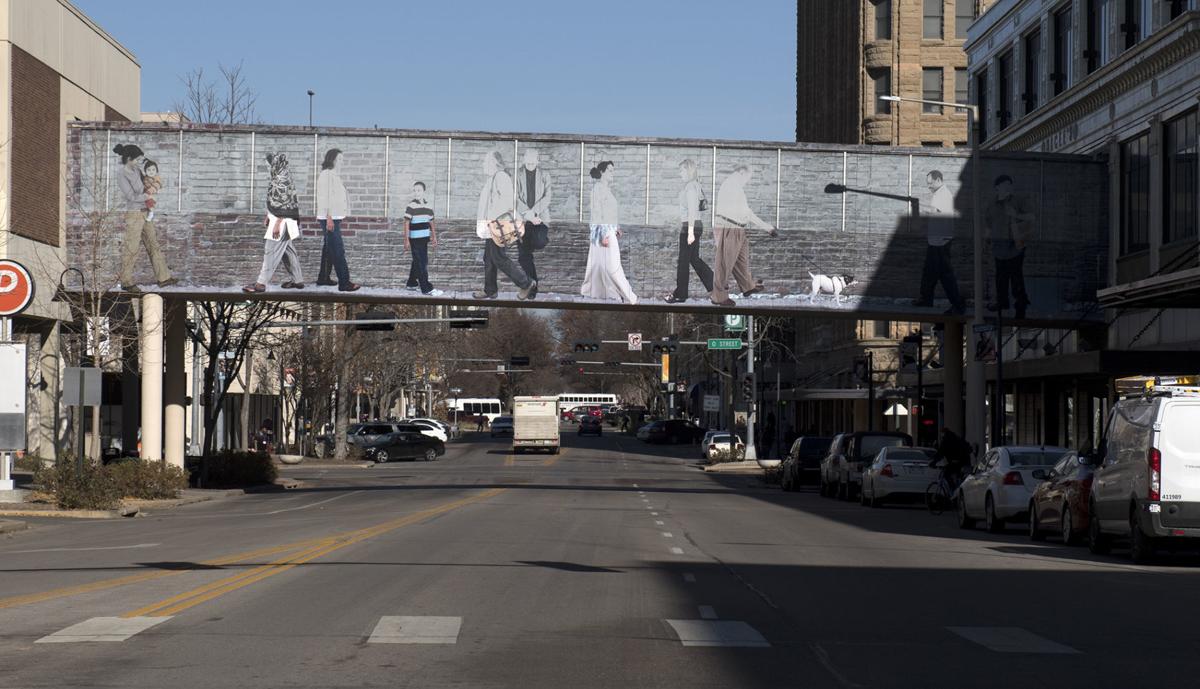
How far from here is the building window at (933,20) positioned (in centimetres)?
7871

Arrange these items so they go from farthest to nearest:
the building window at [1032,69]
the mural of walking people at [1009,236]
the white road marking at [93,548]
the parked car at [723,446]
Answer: the parked car at [723,446] → the building window at [1032,69] → the mural of walking people at [1009,236] → the white road marking at [93,548]

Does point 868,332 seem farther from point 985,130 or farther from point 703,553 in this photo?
point 703,553

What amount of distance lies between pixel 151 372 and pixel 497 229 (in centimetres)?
967

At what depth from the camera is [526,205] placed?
40.5 metres

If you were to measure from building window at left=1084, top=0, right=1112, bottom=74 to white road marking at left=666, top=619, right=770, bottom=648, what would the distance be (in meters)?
33.2

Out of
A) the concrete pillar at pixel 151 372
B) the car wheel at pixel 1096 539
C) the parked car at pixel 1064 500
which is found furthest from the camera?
the concrete pillar at pixel 151 372

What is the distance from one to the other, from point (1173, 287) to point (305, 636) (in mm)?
20121

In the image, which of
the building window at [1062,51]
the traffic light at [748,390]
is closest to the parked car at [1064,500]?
the building window at [1062,51]

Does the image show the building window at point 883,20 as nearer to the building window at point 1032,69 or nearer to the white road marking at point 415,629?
the building window at point 1032,69

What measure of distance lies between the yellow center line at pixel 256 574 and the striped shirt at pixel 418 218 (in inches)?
506

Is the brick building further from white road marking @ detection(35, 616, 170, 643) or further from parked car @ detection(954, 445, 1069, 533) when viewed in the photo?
white road marking @ detection(35, 616, 170, 643)

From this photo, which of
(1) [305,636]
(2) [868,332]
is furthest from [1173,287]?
(2) [868,332]

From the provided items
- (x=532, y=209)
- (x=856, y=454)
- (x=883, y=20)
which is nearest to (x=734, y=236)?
(x=532, y=209)

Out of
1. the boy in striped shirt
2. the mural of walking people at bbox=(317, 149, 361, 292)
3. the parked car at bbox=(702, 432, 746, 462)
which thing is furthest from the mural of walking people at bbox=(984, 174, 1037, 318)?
the parked car at bbox=(702, 432, 746, 462)
